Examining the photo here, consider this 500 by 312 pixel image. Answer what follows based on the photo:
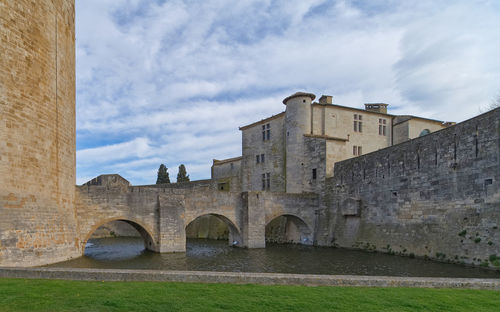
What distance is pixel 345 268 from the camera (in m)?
16.2

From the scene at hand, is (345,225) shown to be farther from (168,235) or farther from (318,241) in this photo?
(168,235)

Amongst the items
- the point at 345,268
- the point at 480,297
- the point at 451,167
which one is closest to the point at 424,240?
the point at 451,167

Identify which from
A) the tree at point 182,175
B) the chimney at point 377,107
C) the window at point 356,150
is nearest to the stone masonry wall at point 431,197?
the window at point 356,150

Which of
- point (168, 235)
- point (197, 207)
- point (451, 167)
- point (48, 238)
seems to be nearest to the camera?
point (48, 238)

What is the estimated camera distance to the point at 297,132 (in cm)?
3058

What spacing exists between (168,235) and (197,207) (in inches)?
113

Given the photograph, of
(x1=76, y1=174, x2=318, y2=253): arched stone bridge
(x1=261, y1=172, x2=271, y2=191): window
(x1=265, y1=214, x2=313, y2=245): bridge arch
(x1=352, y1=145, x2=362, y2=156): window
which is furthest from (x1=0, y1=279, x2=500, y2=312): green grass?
(x1=261, y1=172, x2=271, y2=191): window

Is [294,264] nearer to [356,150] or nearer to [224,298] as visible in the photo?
[224,298]

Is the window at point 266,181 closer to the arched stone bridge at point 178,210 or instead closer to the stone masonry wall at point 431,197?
the arched stone bridge at point 178,210

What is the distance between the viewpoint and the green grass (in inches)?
249

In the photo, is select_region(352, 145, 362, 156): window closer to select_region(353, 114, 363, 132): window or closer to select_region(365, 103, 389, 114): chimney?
select_region(353, 114, 363, 132): window

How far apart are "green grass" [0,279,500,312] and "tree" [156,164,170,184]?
47.7m

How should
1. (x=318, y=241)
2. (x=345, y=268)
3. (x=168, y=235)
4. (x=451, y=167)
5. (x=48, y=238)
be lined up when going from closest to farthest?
(x=48, y=238), (x=345, y=268), (x=451, y=167), (x=168, y=235), (x=318, y=241)

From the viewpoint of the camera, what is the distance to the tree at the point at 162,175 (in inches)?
2176
